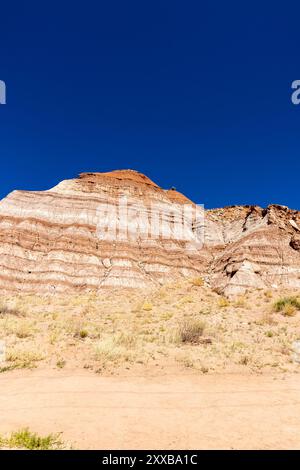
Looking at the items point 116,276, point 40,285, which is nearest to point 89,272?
point 116,276

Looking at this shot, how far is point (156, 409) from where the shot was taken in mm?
9305

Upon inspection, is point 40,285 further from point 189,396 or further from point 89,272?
point 189,396

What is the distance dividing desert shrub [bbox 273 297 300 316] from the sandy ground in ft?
39.7

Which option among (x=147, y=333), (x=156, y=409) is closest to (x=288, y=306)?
(x=147, y=333)

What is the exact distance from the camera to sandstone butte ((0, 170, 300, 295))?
116 ft

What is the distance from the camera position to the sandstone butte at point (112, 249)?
116ft

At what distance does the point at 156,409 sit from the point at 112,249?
1236 inches

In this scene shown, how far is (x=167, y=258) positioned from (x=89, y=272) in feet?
32.3

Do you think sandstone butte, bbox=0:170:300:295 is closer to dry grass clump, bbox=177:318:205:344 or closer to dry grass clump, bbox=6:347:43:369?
dry grass clump, bbox=177:318:205:344

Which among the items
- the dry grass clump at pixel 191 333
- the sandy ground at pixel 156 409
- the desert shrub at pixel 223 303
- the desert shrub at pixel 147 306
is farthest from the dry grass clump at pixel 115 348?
the desert shrub at pixel 223 303

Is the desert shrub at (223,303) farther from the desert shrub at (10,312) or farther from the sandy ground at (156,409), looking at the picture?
the sandy ground at (156,409)

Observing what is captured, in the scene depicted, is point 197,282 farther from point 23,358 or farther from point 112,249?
point 23,358

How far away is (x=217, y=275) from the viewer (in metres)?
38.7

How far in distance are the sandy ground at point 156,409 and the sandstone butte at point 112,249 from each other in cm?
2243
